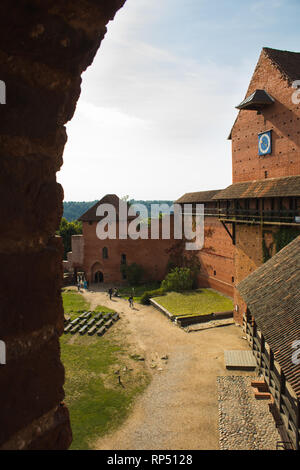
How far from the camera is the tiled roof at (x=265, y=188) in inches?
582

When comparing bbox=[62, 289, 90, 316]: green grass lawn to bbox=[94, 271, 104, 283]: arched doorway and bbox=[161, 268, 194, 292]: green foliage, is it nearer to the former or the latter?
bbox=[94, 271, 104, 283]: arched doorway

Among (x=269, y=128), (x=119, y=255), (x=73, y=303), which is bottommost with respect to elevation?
(x=73, y=303)

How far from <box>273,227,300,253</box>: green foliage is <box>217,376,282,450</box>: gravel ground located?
634 centimetres

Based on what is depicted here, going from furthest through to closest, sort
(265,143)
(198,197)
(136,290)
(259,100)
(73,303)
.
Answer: (136,290) < (198,197) < (73,303) < (265,143) < (259,100)

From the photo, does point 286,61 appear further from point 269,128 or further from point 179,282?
point 179,282

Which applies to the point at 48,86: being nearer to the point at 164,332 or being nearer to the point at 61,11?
the point at 61,11

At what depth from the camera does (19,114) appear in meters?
1.58

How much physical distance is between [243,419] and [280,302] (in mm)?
4921

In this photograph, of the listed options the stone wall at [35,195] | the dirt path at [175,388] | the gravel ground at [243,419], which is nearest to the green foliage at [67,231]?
the dirt path at [175,388]

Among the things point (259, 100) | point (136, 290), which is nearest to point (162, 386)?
point (259, 100)

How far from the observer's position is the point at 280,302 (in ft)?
29.9

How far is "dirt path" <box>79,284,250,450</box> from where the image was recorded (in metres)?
10.6

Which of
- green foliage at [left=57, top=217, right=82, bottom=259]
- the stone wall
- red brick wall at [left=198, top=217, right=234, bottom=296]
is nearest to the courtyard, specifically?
red brick wall at [left=198, top=217, right=234, bottom=296]
